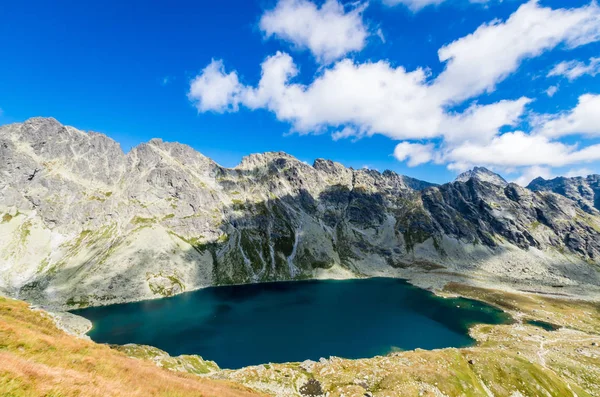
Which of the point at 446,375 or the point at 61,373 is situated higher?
the point at 61,373

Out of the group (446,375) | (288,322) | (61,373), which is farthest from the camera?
(288,322)

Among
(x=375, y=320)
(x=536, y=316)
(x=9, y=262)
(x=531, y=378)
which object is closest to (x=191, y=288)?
(x=9, y=262)

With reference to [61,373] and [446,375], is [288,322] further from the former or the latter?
[61,373]

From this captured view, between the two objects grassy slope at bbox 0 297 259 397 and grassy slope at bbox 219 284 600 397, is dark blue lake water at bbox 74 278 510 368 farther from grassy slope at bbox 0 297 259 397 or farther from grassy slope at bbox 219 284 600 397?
grassy slope at bbox 0 297 259 397

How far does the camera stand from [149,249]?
180 meters

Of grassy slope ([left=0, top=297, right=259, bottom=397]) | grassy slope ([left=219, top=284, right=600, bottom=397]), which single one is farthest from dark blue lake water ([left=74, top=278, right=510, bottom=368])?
grassy slope ([left=0, top=297, right=259, bottom=397])

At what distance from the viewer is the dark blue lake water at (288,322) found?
82688 mm

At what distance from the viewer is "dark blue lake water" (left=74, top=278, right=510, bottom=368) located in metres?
82.7

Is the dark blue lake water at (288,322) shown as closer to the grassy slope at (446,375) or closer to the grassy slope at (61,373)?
the grassy slope at (446,375)

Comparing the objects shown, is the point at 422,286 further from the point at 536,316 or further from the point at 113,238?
the point at 113,238

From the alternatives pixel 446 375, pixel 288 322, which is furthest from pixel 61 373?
pixel 288 322

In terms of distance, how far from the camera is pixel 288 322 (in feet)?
357

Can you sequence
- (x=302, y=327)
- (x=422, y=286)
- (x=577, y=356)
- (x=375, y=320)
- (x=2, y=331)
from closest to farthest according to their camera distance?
(x=2, y=331) → (x=577, y=356) → (x=302, y=327) → (x=375, y=320) → (x=422, y=286)

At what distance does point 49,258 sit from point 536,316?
259m
